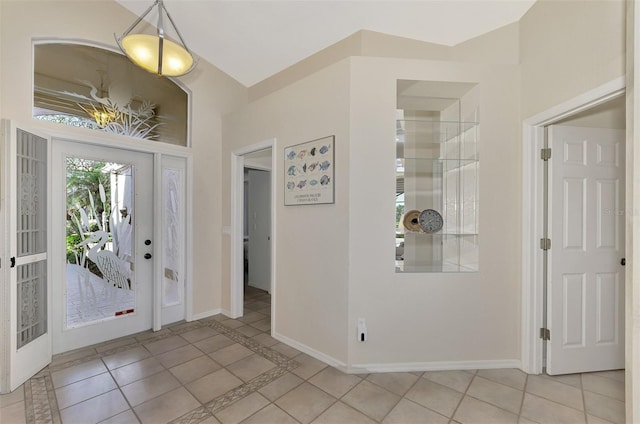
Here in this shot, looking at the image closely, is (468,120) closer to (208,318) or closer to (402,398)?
(402,398)

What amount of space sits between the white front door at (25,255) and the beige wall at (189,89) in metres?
0.37

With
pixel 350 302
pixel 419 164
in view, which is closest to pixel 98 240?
pixel 350 302

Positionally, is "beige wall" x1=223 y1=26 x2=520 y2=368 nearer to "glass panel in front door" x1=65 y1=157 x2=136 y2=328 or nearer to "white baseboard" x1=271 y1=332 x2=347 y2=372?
"white baseboard" x1=271 y1=332 x2=347 y2=372

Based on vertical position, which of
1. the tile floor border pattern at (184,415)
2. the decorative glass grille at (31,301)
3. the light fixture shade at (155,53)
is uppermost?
the light fixture shade at (155,53)

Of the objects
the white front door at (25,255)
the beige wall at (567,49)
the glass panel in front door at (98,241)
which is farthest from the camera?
the glass panel in front door at (98,241)

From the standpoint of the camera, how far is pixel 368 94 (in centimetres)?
236

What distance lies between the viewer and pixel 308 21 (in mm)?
2861

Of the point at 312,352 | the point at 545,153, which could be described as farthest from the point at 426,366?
the point at 545,153

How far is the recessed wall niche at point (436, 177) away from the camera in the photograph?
245 cm

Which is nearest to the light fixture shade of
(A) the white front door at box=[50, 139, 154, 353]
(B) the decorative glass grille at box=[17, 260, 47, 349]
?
(A) the white front door at box=[50, 139, 154, 353]

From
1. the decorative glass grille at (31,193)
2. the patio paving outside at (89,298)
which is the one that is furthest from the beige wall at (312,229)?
the decorative glass grille at (31,193)

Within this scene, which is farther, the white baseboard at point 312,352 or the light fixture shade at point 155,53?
the white baseboard at point 312,352

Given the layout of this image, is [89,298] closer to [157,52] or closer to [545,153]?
[157,52]

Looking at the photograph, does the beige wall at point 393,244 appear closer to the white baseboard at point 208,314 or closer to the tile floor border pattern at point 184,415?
the tile floor border pattern at point 184,415
